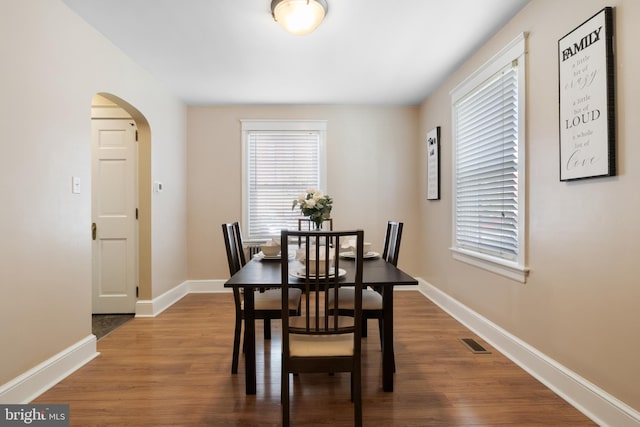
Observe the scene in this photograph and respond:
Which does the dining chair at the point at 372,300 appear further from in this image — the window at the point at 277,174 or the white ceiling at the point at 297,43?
the window at the point at 277,174

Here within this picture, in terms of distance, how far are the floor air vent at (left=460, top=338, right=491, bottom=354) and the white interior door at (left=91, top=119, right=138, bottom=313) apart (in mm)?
3561

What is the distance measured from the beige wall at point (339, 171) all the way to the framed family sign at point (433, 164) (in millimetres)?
434

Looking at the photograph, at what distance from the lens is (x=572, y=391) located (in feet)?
6.46

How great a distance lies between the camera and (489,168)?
115 inches

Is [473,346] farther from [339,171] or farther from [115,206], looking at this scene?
[115,206]

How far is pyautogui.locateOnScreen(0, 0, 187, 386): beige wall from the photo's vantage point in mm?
1906

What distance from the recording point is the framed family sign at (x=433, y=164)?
13.3ft

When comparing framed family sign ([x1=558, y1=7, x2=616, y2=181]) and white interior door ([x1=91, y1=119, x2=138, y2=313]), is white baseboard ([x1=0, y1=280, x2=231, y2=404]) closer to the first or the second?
white interior door ([x1=91, y1=119, x2=138, y2=313])

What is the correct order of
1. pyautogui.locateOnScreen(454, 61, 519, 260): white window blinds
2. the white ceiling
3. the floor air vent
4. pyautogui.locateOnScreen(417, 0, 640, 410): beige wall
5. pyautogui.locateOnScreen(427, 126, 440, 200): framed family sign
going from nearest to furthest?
pyautogui.locateOnScreen(417, 0, 640, 410): beige wall < the white ceiling < pyautogui.locateOnScreen(454, 61, 519, 260): white window blinds < the floor air vent < pyautogui.locateOnScreen(427, 126, 440, 200): framed family sign

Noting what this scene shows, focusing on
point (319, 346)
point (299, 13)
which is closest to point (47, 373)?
point (319, 346)

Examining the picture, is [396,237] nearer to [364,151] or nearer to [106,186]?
[364,151]

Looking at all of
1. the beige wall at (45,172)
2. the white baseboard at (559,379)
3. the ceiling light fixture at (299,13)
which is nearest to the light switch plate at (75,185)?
the beige wall at (45,172)

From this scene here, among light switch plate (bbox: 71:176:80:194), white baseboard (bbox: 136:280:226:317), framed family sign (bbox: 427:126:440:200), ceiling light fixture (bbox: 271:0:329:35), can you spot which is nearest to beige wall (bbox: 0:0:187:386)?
light switch plate (bbox: 71:176:80:194)

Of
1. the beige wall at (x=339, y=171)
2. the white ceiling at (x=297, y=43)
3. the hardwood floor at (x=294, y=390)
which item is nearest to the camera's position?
the hardwood floor at (x=294, y=390)
